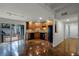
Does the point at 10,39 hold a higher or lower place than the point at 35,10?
lower

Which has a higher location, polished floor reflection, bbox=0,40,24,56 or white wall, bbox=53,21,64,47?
white wall, bbox=53,21,64,47

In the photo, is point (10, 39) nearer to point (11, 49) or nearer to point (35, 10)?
point (11, 49)

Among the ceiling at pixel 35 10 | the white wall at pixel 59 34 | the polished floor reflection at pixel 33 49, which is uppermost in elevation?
the ceiling at pixel 35 10

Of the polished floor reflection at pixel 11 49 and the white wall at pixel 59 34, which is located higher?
the white wall at pixel 59 34

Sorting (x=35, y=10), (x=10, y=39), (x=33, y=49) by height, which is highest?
(x=35, y=10)

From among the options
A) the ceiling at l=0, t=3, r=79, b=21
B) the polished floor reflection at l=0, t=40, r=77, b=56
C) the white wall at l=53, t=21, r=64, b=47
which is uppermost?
the ceiling at l=0, t=3, r=79, b=21

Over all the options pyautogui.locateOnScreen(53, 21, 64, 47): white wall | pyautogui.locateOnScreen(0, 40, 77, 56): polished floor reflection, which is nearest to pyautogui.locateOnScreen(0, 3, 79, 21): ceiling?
pyautogui.locateOnScreen(53, 21, 64, 47): white wall

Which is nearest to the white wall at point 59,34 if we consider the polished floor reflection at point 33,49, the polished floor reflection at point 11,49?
the polished floor reflection at point 33,49

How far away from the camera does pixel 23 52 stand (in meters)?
2.09

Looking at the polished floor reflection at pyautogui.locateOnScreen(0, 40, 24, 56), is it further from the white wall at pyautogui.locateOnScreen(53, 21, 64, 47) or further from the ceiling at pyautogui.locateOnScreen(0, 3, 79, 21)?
the white wall at pyautogui.locateOnScreen(53, 21, 64, 47)

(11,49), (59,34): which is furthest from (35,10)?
(11,49)

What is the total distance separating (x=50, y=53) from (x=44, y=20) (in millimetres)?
536

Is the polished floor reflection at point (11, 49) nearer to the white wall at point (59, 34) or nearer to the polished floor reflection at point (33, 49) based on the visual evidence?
the polished floor reflection at point (33, 49)

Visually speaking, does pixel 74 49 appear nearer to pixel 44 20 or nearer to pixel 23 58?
pixel 44 20
